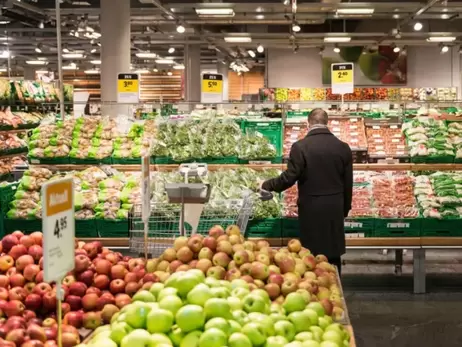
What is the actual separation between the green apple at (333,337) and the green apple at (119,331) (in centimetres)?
82

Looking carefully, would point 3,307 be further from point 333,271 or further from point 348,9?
point 348,9

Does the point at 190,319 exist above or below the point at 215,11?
below

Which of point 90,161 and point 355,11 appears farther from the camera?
point 355,11

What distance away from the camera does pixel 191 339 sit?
8.96 ft

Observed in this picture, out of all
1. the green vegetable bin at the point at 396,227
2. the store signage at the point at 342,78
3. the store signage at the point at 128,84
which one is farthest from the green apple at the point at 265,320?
the store signage at the point at 342,78

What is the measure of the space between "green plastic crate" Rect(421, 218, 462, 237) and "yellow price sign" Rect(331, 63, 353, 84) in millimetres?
3006

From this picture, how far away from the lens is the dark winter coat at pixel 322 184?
5965mm

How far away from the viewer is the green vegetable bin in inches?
294

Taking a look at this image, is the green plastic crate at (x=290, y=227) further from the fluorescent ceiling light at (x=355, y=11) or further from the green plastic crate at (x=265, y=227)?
the fluorescent ceiling light at (x=355, y=11)

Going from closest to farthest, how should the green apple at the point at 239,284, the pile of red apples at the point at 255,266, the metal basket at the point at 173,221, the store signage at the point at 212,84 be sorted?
the green apple at the point at 239,284 → the pile of red apples at the point at 255,266 → the metal basket at the point at 173,221 → the store signage at the point at 212,84

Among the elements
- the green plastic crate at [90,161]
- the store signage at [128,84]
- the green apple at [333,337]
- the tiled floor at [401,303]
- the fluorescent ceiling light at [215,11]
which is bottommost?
the tiled floor at [401,303]

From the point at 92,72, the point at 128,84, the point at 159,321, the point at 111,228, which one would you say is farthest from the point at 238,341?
the point at 92,72

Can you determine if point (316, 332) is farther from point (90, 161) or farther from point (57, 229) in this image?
point (90, 161)

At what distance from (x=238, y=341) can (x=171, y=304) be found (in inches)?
15.2
